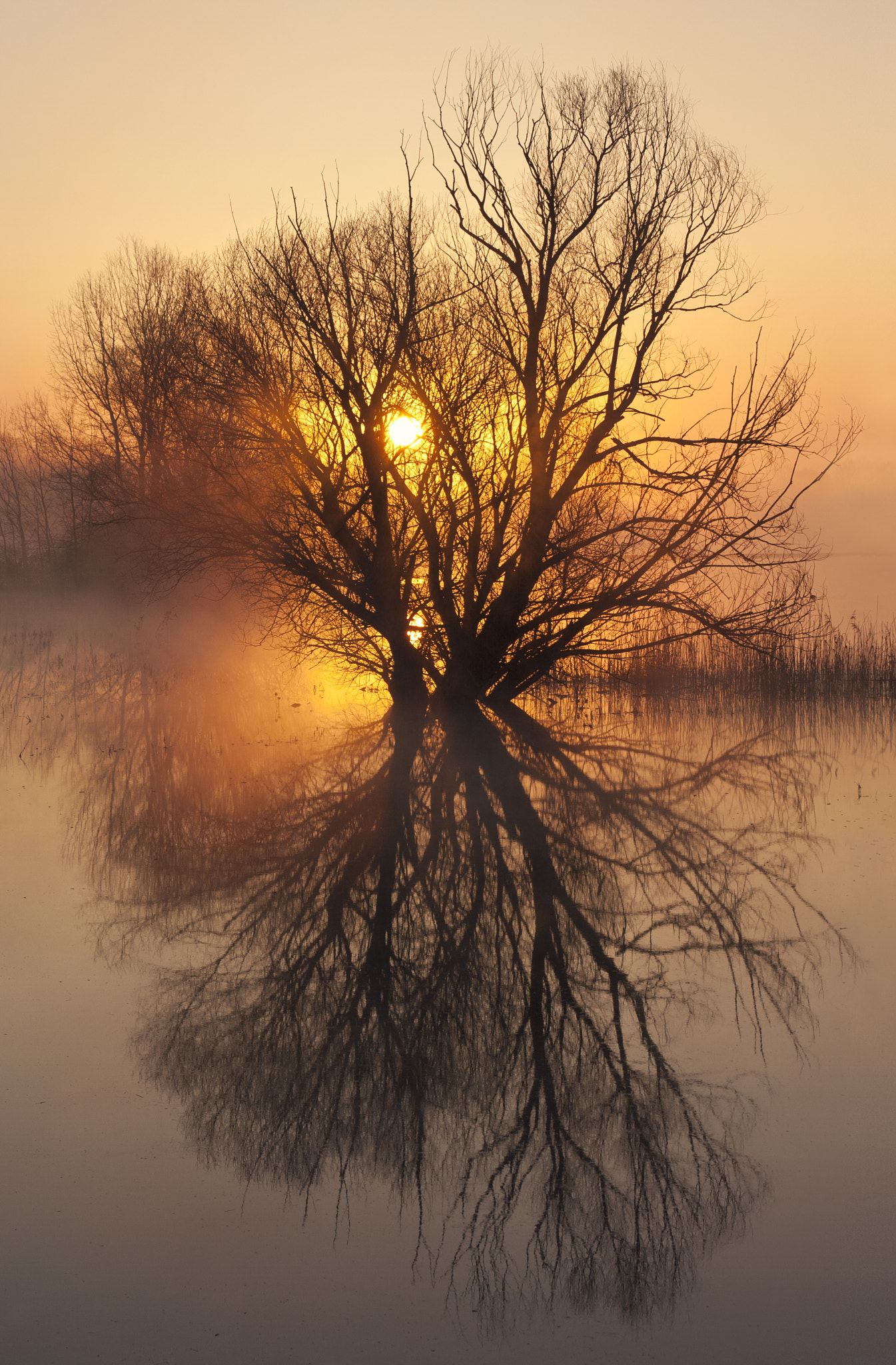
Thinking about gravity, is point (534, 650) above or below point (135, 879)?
above

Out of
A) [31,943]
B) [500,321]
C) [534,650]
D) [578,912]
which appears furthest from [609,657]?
[31,943]

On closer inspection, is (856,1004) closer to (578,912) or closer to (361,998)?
(578,912)

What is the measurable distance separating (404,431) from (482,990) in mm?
9417

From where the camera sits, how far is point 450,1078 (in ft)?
12.6

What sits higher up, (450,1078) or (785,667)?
(785,667)

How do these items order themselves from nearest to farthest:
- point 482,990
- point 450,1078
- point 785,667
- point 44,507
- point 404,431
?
point 450,1078, point 482,990, point 404,431, point 785,667, point 44,507

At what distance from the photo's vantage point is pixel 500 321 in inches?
514

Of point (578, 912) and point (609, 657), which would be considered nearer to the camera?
point (578, 912)

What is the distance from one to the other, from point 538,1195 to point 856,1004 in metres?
2.00

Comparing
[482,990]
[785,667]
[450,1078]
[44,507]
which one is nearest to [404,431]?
[785,667]

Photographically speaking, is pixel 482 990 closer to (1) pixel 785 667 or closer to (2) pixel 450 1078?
(2) pixel 450 1078

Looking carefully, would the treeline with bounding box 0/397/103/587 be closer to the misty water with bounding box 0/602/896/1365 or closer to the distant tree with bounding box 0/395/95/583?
the distant tree with bounding box 0/395/95/583

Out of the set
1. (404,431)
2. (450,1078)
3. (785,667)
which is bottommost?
(450,1078)

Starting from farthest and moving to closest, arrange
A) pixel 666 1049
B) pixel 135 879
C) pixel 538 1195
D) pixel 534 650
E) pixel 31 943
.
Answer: pixel 534 650
pixel 135 879
pixel 31 943
pixel 666 1049
pixel 538 1195
